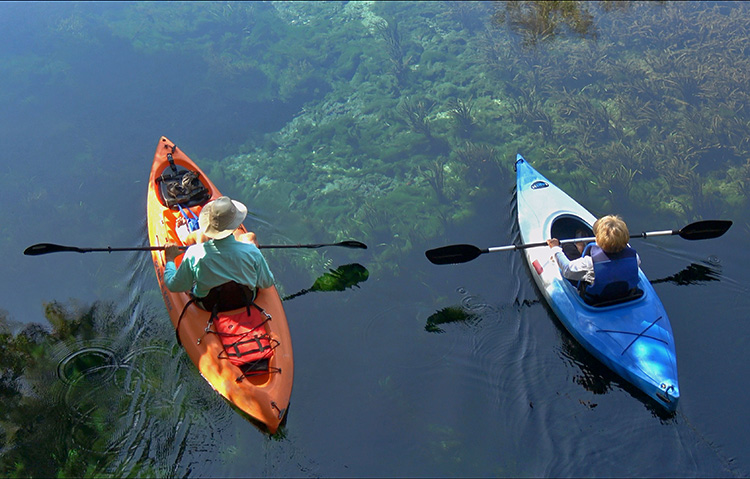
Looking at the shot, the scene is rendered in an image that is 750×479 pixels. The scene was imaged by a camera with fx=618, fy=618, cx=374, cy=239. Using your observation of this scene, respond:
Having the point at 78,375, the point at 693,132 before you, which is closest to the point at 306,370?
the point at 78,375

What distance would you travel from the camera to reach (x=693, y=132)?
329 inches

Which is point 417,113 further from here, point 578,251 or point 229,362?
point 229,362

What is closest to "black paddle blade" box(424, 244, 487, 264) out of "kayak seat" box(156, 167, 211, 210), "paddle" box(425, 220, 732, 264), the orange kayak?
"paddle" box(425, 220, 732, 264)

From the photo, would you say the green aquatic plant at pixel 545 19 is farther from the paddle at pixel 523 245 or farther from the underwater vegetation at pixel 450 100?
the paddle at pixel 523 245

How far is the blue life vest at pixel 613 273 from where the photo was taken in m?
5.53

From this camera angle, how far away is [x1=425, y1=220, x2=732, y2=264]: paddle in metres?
6.41

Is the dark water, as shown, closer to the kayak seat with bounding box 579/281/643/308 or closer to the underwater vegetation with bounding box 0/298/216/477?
the underwater vegetation with bounding box 0/298/216/477

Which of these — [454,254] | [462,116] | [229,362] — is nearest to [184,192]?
[229,362]

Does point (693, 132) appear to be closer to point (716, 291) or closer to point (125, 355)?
point (716, 291)

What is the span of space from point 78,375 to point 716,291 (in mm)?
6223

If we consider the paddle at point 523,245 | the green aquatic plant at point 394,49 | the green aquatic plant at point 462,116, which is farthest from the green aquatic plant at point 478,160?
the green aquatic plant at point 394,49

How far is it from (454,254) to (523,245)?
72cm

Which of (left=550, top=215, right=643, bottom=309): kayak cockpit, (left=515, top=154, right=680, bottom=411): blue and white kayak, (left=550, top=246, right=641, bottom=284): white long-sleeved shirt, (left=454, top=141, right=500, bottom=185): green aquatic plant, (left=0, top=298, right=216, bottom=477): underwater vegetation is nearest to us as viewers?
(left=0, top=298, right=216, bottom=477): underwater vegetation

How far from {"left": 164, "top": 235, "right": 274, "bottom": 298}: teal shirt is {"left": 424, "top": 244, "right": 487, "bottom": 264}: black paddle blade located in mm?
1853
